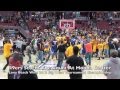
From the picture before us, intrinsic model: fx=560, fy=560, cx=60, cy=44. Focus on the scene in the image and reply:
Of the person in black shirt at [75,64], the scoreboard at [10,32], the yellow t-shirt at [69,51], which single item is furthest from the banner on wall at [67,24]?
the scoreboard at [10,32]

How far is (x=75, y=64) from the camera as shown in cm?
1112

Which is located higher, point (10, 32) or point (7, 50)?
point (10, 32)

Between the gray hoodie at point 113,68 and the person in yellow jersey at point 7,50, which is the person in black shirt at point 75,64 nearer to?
the gray hoodie at point 113,68

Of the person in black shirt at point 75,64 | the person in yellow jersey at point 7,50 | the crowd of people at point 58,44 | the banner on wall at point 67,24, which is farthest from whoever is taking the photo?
the person in yellow jersey at point 7,50

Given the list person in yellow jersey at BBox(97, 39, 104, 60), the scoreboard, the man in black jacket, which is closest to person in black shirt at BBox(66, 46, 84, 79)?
the man in black jacket

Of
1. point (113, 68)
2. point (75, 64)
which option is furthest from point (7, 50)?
point (113, 68)

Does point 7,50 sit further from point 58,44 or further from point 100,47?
point 100,47

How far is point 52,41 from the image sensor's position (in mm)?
13766

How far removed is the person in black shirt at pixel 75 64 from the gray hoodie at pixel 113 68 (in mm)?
535

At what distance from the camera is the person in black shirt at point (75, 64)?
36.2 ft

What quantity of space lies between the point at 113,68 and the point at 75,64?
772 mm
